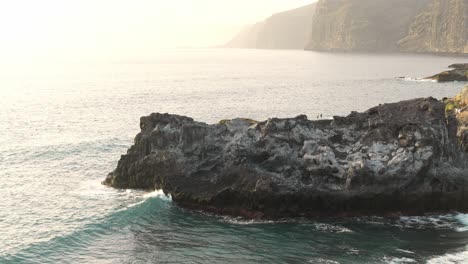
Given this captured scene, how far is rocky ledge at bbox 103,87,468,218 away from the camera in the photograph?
110 feet

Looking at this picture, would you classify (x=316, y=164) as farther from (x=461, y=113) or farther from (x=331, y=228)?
(x=461, y=113)

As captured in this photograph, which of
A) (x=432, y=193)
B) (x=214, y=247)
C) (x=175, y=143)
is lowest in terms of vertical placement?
(x=214, y=247)

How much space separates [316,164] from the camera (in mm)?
34375

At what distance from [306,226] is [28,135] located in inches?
1717

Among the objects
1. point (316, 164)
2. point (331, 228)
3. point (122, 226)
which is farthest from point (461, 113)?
point (122, 226)

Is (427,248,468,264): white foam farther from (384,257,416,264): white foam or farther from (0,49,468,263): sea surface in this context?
(384,257,416,264): white foam

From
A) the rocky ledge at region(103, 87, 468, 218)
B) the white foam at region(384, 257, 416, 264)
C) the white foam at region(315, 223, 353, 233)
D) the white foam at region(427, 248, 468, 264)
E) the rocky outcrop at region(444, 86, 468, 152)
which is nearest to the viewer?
Answer: the white foam at region(427, 248, 468, 264)

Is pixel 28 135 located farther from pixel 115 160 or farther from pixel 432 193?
pixel 432 193

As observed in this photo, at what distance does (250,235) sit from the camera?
30.5m

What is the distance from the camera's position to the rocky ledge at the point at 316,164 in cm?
3350

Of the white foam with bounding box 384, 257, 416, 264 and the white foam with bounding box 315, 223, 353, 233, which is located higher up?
the white foam with bounding box 315, 223, 353, 233

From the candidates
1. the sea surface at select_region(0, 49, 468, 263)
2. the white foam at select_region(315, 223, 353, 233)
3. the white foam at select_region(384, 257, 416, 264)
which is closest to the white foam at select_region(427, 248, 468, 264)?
the sea surface at select_region(0, 49, 468, 263)

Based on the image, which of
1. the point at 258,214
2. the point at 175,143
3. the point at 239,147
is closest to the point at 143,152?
the point at 175,143

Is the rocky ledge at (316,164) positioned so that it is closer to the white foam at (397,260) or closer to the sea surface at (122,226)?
the sea surface at (122,226)
